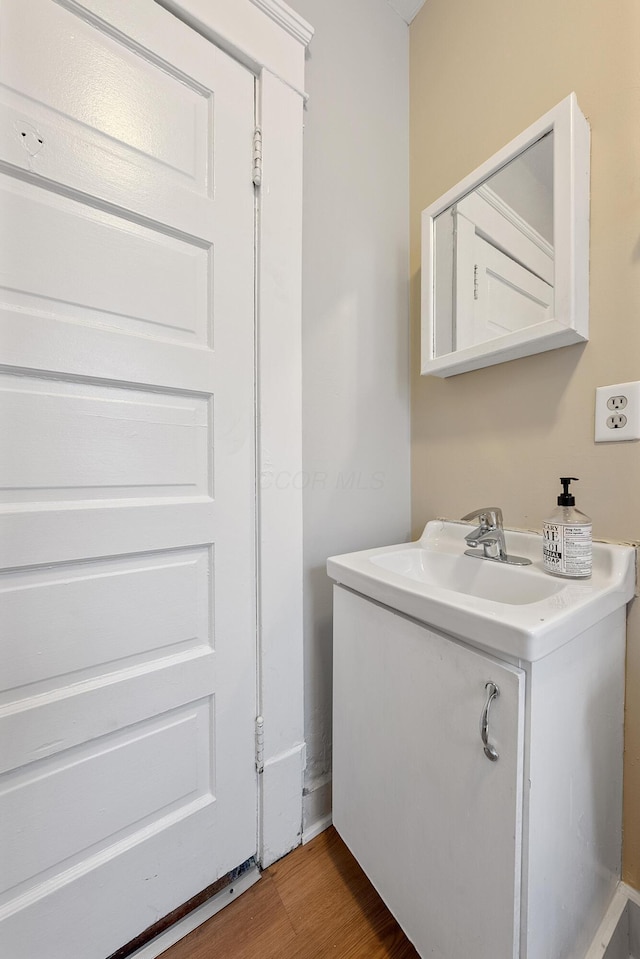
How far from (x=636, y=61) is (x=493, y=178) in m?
0.28

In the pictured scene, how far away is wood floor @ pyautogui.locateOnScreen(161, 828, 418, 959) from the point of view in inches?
29.7

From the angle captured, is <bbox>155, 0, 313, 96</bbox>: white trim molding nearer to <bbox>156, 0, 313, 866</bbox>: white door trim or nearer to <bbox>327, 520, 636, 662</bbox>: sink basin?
<bbox>156, 0, 313, 866</bbox>: white door trim

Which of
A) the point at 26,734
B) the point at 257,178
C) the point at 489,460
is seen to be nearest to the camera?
the point at 26,734

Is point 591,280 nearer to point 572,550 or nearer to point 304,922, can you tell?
point 572,550

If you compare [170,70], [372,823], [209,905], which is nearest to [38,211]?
[170,70]

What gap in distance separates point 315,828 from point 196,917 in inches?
12.5

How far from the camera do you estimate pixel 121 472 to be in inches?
28.6

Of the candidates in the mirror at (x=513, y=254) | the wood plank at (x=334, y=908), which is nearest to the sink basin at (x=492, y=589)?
the mirror at (x=513, y=254)

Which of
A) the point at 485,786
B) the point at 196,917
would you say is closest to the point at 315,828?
the point at 196,917

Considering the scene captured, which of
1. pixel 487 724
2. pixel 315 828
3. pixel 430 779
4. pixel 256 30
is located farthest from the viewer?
pixel 315 828

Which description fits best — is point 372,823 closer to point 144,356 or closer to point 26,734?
point 26,734

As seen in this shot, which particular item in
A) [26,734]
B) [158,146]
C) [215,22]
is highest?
[215,22]

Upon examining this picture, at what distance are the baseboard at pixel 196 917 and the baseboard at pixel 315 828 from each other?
0.13m

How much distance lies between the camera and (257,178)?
87 centimetres
